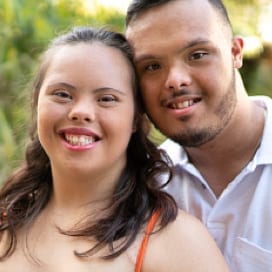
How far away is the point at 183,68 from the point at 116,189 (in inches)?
15.2

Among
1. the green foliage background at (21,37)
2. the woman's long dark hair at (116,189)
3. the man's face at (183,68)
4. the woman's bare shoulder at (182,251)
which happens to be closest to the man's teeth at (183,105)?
the man's face at (183,68)

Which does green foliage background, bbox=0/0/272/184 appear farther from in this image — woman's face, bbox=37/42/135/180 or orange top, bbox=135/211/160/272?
orange top, bbox=135/211/160/272

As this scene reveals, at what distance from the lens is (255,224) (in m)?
1.83

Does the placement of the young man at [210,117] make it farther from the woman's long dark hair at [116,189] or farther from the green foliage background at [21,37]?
the green foliage background at [21,37]

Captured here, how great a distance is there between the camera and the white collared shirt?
1832 mm

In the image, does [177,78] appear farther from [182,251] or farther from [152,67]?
[182,251]

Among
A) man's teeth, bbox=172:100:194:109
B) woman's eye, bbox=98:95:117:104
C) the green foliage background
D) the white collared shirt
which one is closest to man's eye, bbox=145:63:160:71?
man's teeth, bbox=172:100:194:109

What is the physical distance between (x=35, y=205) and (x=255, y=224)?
0.63 meters

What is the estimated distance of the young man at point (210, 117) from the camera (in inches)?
70.8

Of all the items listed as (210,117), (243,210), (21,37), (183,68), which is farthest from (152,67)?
(21,37)

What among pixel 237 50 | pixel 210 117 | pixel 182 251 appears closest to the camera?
pixel 182 251

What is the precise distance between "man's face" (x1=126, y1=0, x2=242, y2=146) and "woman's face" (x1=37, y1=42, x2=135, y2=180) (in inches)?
5.3

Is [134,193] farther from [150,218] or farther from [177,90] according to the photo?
[177,90]

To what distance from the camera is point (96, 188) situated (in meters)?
1.75
